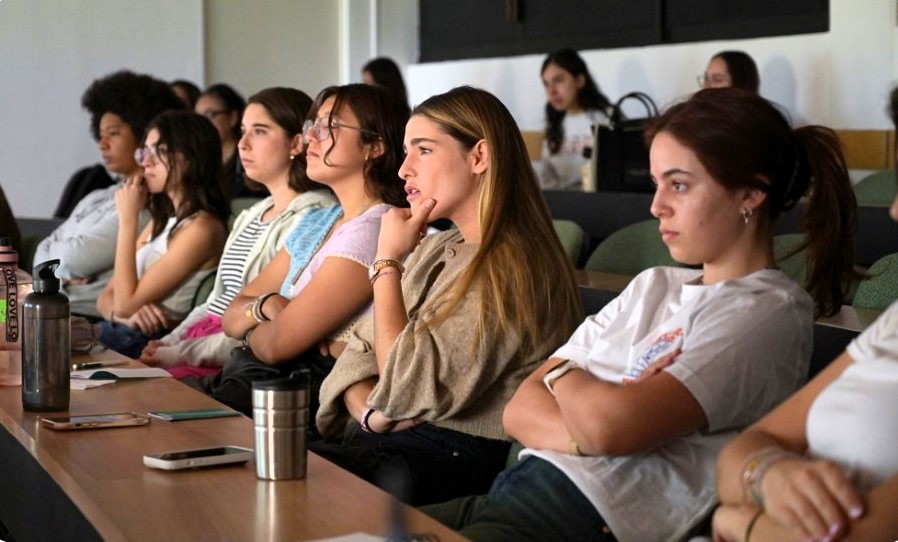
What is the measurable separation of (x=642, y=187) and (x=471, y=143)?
3282 mm

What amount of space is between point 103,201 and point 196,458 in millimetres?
3152

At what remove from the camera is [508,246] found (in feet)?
7.32

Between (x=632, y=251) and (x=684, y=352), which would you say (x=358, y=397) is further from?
(x=632, y=251)

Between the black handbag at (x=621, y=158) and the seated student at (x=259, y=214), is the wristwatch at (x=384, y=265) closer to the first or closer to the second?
the seated student at (x=259, y=214)

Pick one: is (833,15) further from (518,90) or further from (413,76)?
(413,76)

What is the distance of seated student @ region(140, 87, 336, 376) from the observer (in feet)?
10.8

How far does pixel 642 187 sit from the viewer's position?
18.1 ft

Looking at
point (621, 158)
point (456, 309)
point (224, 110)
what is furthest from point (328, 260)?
point (224, 110)

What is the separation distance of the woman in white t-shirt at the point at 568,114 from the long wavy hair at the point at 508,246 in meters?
4.51

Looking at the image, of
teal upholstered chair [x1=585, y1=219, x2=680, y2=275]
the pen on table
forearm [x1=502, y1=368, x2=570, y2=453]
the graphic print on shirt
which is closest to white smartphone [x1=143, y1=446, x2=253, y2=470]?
forearm [x1=502, y1=368, x2=570, y2=453]

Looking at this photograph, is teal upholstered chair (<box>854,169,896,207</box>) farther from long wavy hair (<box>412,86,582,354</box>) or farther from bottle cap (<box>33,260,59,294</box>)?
bottle cap (<box>33,260,59,294</box>)

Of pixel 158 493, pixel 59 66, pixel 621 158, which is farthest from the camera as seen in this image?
pixel 59 66

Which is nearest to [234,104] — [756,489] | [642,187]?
[642,187]

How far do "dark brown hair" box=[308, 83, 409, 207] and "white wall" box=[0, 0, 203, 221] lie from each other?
17.6 feet
